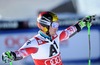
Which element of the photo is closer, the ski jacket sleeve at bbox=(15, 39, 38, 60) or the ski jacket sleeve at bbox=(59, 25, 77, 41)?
the ski jacket sleeve at bbox=(15, 39, 38, 60)

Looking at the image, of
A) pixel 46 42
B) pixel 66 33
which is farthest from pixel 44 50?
pixel 66 33

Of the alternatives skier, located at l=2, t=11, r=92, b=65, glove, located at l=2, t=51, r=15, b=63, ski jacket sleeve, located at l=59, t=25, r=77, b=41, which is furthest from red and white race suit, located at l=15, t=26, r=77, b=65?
glove, located at l=2, t=51, r=15, b=63

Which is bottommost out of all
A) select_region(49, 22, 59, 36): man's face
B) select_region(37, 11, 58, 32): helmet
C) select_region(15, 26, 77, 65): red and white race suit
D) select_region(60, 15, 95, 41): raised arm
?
select_region(15, 26, 77, 65): red and white race suit

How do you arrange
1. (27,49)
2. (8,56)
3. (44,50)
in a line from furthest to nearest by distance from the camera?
(44,50) → (27,49) → (8,56)

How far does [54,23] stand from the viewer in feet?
19.6

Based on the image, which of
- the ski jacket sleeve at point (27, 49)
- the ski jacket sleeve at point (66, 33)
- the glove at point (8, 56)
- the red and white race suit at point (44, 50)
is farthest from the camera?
the ski jacket sleeve at point (66, 33)

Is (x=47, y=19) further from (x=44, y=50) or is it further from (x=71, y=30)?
(x=71, y=30)

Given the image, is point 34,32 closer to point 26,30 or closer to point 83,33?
point 26,30

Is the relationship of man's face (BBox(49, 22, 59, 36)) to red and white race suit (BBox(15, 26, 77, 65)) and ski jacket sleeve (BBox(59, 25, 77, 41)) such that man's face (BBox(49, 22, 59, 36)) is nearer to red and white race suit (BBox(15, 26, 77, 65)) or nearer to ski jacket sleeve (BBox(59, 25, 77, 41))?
red and white race suit (BBox(15, 26, 77, 65))

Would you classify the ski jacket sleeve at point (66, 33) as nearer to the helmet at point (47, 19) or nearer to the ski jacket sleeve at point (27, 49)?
the helmet at point (47, 19)

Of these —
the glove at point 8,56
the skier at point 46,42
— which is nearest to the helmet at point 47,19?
the skier at point 46,42

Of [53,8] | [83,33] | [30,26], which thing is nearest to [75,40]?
[83,33]

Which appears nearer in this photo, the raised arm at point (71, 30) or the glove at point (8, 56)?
the glove at point (8, 56)

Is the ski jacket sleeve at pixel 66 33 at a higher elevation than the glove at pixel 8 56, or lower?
higher
